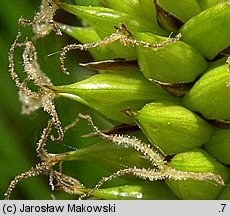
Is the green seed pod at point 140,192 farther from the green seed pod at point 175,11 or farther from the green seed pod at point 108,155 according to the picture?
the green seed pod at point 175,11

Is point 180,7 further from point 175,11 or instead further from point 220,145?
point 220,145

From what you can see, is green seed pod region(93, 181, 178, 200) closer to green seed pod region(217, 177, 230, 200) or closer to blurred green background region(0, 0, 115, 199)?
green seed pod region(217, 177, 230, 200)

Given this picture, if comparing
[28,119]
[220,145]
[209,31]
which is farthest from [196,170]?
[28,119]

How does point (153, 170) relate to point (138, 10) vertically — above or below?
below

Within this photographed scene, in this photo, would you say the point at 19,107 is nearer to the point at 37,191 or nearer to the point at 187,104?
the point at 37,191

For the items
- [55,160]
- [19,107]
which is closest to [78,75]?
[19,107]

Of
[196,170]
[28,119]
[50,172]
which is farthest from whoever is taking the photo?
[28,119]

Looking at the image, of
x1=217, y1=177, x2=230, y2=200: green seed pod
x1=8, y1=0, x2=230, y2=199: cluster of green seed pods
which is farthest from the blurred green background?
x1=217, y1=177, x2=230, y2=200: green seed pod

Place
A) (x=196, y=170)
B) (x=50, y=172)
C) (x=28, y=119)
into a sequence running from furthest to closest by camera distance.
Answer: (x=28, y=119) → (x=50, y=172) → (x=196, y=170)
